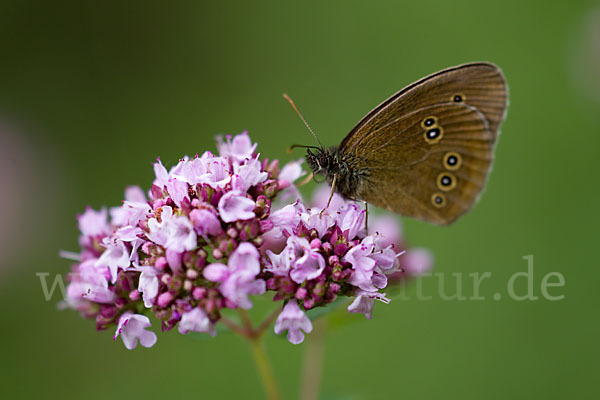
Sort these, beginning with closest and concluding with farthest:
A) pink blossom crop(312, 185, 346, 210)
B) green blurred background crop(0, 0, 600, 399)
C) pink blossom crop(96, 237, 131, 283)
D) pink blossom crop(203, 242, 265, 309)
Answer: pink blossom crop(203, 242, 265, 309)
pink blossom crop(96, 237, 131, 283)
pink blossom crop(312, 185, 346, 210)
green blurred background crop(0, 0, 600, 399)

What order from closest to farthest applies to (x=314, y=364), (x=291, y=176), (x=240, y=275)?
(x=240, y=275), (x=291, y=176), (x=314, y=364)

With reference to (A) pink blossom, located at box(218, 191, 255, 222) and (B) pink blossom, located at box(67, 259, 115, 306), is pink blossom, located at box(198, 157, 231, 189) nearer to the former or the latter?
(A) pink blossom, located at box(218, 191, 255, 222)

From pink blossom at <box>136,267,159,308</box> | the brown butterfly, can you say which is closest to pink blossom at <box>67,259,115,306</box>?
pink blossom at <box>136,267,159,308</box>

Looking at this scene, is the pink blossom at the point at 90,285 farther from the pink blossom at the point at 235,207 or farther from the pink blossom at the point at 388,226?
the pink blossom at the point at 388,226

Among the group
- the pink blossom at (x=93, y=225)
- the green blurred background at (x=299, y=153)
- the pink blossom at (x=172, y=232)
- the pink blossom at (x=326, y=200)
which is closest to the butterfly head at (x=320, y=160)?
the pink blossom at (x=326, y=200)

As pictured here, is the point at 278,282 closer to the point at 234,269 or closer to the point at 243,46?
the point at 234,269

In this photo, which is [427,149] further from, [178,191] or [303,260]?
[178,191]

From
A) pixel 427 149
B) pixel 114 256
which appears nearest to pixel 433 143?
pixel 427 149
